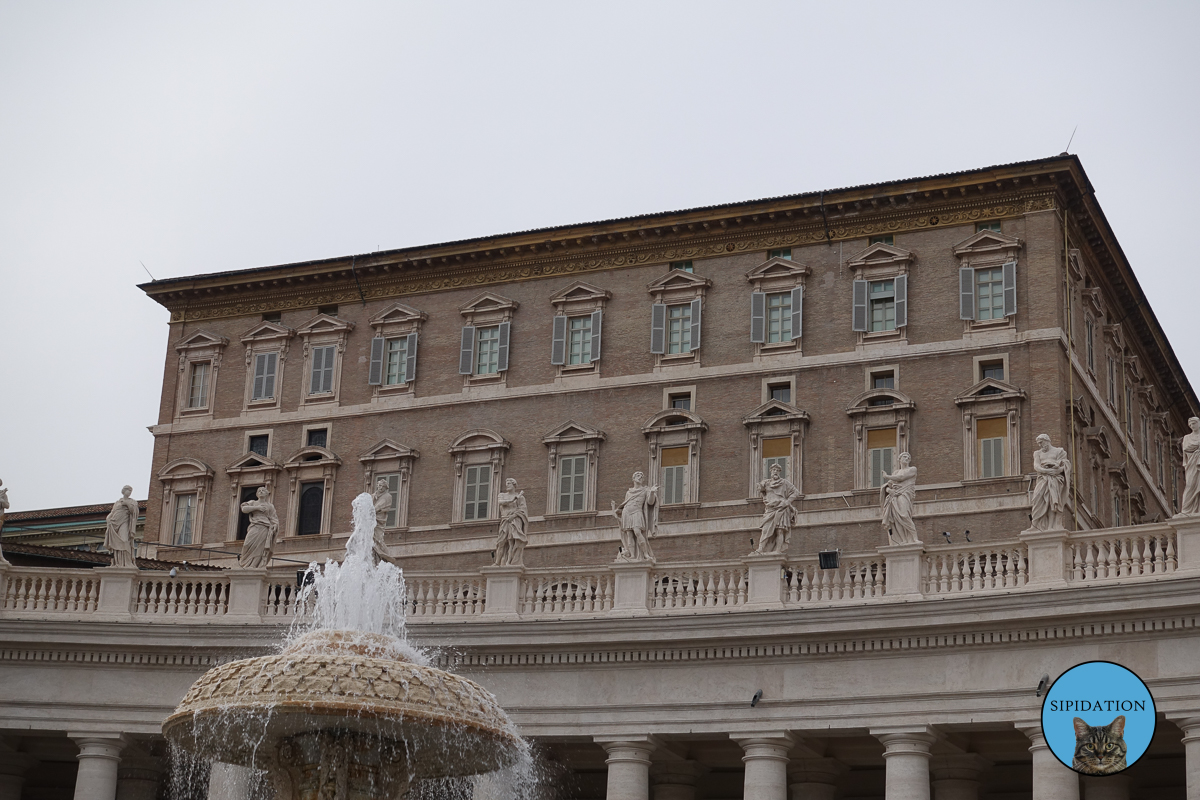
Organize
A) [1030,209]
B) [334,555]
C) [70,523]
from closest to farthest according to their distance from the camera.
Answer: [1030,209]
[334,555]
[70,523]

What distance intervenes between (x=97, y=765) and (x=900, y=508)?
16.1 m

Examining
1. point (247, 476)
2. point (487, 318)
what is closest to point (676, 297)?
point (487, 318)

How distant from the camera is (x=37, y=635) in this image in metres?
34.2

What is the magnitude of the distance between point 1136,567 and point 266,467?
3354 cm

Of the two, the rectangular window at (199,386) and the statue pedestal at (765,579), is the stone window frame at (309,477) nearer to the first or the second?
the rectangular window at (199,386)

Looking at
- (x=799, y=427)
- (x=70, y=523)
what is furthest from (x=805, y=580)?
(x=70, y=523)

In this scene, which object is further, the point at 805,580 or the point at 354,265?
the point at 354,265

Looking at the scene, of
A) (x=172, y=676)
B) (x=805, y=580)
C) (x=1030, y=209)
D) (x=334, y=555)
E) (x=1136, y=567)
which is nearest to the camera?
(x=1136, y=567)

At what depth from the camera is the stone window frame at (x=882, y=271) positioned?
5016cm

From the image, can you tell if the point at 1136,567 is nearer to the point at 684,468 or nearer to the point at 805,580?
the point at 805,580

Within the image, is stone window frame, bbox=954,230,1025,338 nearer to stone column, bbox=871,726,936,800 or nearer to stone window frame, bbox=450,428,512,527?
stone window frame, bbox=450,428,512,527

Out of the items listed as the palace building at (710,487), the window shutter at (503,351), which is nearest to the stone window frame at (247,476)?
the palace building at (710,487)

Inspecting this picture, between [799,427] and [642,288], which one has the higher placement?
[642,288]

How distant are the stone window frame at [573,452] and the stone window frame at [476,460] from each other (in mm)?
1484
